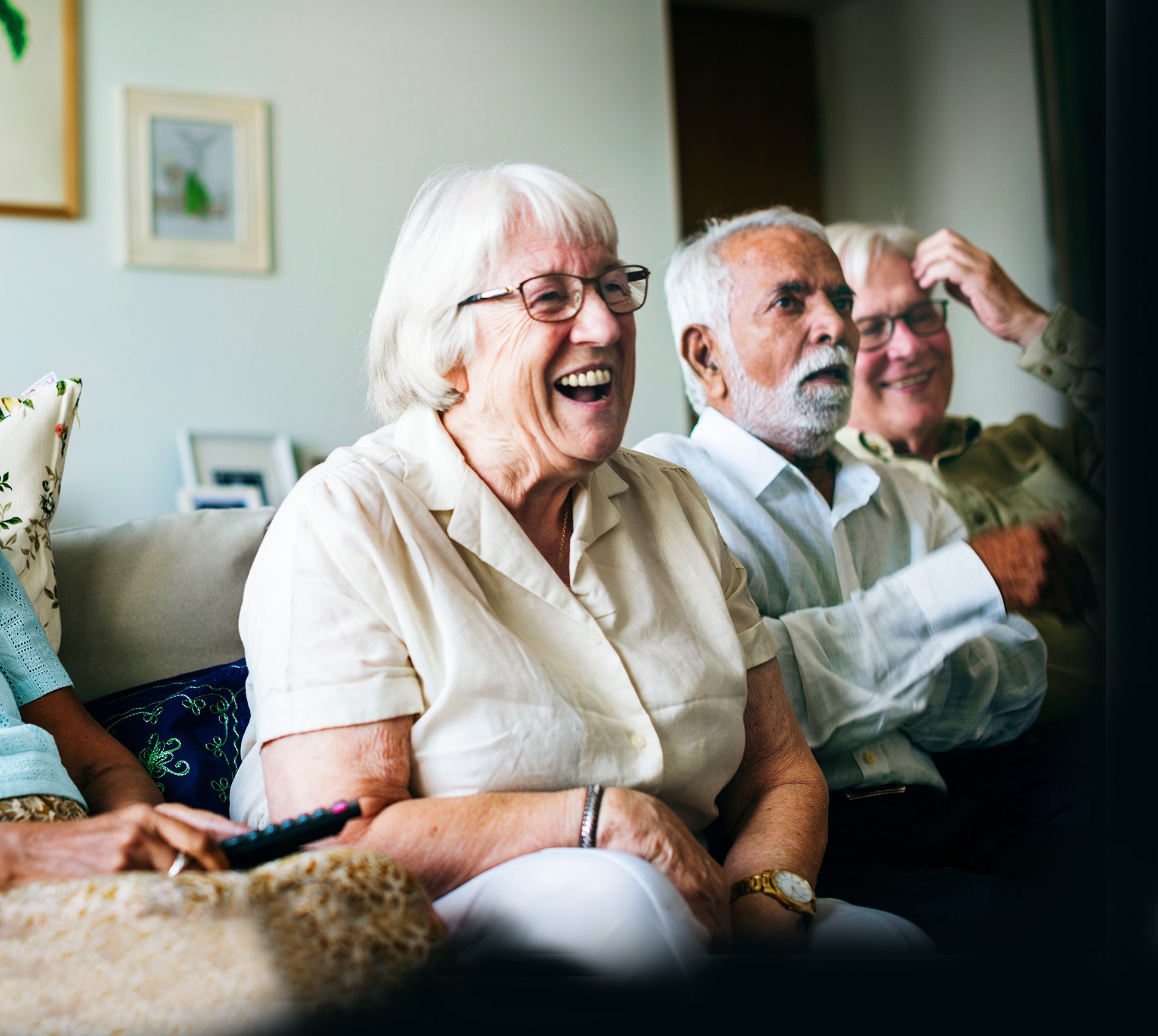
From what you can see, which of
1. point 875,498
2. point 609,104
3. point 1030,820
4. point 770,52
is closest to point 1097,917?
point 1030,820

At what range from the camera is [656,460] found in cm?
122

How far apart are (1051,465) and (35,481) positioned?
1.30 metres

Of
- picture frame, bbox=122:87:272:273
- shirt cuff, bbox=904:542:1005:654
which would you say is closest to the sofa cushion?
shirt cuff, bbox=904:542:1005:654

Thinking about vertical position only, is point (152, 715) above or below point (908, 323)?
below

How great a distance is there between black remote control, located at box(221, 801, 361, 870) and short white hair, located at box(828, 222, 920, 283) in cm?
106

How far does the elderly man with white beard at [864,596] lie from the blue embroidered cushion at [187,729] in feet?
1.93

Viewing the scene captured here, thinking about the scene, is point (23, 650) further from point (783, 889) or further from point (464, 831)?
point (783, 889)

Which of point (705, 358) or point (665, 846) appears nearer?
point (665, 846)

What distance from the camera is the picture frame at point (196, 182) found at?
2.34m

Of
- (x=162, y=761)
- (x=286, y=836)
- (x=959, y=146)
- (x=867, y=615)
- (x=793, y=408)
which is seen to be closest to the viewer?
(x=286, y=836)

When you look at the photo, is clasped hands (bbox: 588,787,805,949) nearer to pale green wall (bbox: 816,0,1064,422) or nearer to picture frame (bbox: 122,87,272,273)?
pale green wall (bbox: 816,0,1064,422)

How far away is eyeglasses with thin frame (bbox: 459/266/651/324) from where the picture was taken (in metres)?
1.00

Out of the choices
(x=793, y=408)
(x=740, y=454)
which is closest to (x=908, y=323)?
(x=793, y=408)

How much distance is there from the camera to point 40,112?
2328mm
